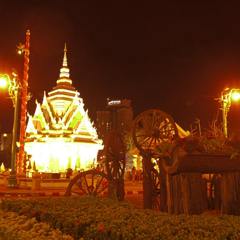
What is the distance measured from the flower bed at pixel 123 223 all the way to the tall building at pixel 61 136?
31.9 m

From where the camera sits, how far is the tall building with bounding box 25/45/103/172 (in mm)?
39250

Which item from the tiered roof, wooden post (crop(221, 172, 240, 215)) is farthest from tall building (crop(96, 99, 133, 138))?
wooden post (crop(221, 172, 240, 215))

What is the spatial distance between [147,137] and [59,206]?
162 inches

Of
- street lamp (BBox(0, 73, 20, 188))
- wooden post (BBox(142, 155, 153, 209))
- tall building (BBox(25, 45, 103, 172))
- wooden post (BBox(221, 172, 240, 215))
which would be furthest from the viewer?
tall building (BBox(25, 45, 103, 172))

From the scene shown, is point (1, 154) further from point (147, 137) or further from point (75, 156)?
point (147, 137)

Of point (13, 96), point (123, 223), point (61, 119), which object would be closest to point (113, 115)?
point (61, 119)

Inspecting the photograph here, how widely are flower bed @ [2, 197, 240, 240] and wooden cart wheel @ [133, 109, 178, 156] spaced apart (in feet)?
10.6

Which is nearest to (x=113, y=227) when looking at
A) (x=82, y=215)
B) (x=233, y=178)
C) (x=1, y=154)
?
(x=82, y=215)

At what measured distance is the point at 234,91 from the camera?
816 inches

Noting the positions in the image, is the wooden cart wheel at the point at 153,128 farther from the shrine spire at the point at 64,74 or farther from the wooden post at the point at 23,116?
the shrine spire at the point at 64,74

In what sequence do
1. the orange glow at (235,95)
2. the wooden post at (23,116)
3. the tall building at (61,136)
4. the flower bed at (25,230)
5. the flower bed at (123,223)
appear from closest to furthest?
the flower bed at (123,223) → the flower bed at (25,230) → the orange glow at (235,95) → the wooden post at (23,116) → the tall building at (61,136)

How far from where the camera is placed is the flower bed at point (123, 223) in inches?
189

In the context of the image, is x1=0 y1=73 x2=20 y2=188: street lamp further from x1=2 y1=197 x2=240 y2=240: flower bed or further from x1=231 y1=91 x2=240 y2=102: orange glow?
x1=2 y1=197 x2=240 y2=240: flower bed

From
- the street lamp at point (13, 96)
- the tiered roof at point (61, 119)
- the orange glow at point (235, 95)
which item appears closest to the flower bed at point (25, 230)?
the street lamp at point (13, 96)
